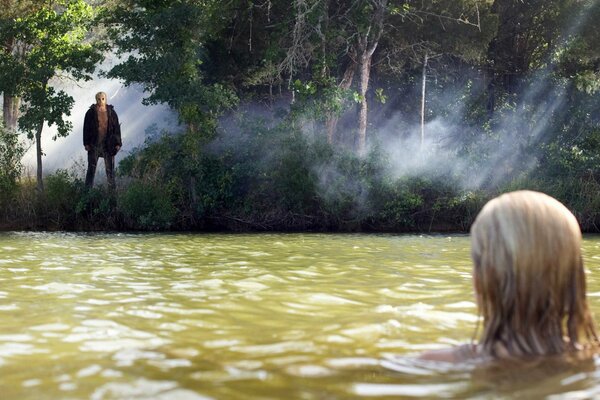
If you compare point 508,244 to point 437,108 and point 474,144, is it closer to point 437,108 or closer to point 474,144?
point 474,144

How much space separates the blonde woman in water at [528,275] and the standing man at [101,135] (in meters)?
21.1

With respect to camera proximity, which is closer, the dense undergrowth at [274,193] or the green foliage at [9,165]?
the dense undergrowth at [274,193]

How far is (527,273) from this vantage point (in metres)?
3.97

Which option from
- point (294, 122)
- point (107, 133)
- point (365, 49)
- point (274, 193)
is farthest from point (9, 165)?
point (365, 49)

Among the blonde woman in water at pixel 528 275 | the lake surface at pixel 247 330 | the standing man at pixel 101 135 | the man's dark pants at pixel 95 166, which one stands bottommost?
the lake surface at pixel 247 330

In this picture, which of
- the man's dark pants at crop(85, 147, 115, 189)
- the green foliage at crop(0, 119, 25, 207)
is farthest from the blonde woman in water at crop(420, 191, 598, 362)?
the green foliage at crop(0, 119, 25, 207)

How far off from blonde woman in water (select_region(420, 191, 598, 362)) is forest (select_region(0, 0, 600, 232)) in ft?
61.1

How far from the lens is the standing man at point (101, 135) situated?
957 inches

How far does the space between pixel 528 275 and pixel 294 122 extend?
20.7 metres

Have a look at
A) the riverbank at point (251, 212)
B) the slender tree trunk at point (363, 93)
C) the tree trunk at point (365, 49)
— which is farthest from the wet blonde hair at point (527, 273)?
the slender tree trunk at point (363, 93)

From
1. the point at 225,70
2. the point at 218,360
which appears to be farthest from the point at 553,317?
the point at 225,70

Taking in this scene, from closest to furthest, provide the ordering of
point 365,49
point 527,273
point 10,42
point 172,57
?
point 527,273, point 172,57, point 10,42, point 365,49

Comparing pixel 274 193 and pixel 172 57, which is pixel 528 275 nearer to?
pixel 274 193

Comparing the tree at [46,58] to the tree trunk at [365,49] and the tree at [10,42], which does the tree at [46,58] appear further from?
the tree trunk at [365,49]
